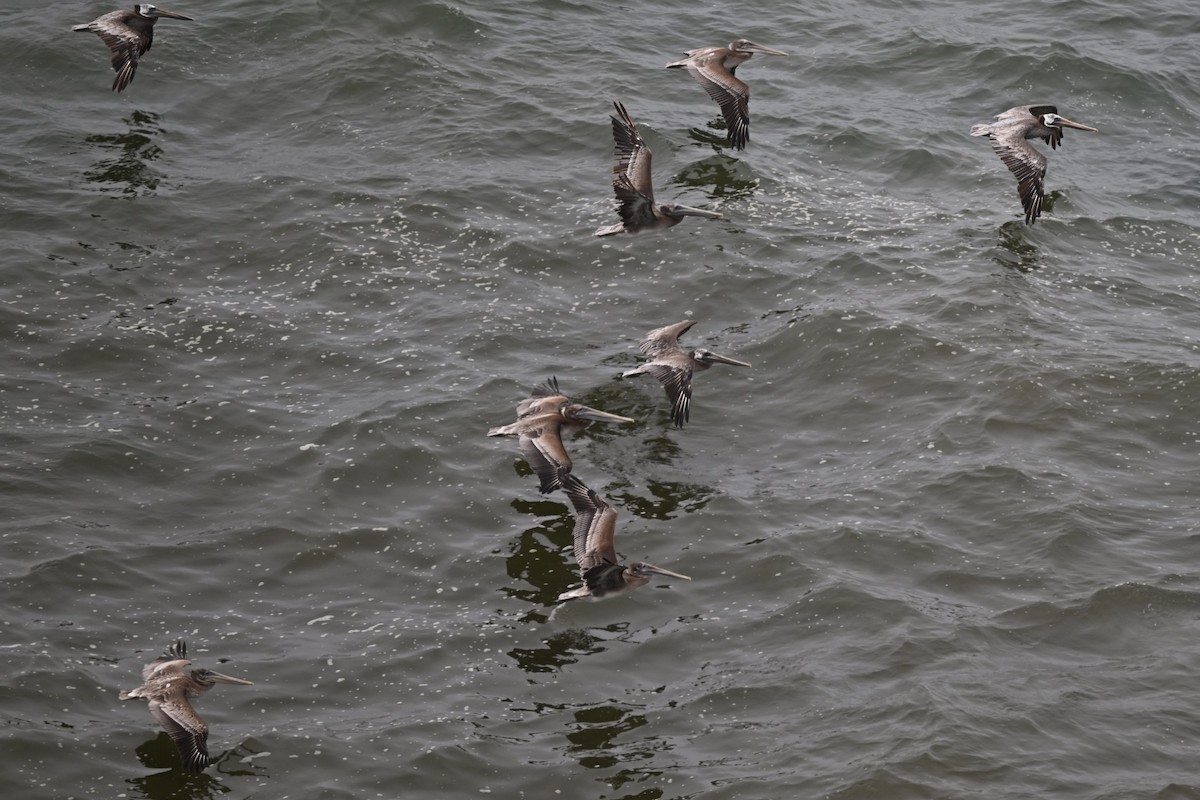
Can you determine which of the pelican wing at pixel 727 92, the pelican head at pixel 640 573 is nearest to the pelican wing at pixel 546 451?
the pelican head at pixel 640 573

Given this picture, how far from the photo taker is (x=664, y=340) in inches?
658

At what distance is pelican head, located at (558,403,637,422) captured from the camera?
15195 millimetres

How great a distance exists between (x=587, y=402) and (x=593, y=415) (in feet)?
3.14

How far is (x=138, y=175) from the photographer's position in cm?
1997

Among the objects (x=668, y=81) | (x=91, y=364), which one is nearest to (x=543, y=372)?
(x=91, y=364)

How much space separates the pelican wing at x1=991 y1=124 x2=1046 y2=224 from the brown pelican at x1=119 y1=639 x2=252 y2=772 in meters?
12.7

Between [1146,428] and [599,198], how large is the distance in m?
8.00

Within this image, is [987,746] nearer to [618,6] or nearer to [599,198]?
[599,198]

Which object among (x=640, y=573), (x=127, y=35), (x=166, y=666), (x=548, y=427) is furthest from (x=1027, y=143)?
(x=166, y=666)

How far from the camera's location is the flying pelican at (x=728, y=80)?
2139 centimetres

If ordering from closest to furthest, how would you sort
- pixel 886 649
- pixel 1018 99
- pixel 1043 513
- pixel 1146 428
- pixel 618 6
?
1. pixel 886 649
2. pixel 1043 513
3. pixel 1146 428
4. pixel 1018 99
5. pixel 618 6

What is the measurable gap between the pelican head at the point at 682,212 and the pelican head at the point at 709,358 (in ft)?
Result: 8.58

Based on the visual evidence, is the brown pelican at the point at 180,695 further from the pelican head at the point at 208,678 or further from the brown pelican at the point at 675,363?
the brown pelican at the point at 675,363

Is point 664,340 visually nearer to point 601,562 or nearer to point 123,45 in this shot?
point 601,562
